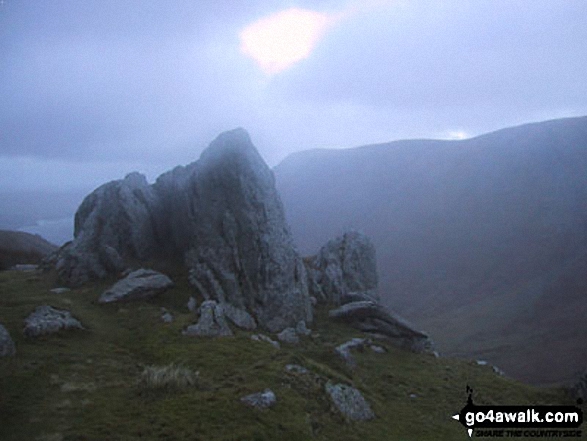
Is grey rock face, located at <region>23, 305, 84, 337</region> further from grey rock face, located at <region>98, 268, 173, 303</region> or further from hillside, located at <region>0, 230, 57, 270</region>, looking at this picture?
hillside, located at <region>0, 230, 57, 270</region>

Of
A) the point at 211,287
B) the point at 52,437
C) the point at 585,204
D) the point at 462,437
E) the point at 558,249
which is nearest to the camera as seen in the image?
the point at 52,437

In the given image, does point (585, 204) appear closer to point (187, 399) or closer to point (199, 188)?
point (199, 188)

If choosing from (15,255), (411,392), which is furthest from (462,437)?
(15,255)

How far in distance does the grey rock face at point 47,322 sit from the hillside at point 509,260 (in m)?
84.4

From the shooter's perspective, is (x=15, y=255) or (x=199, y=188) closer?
(x=199, y=188)

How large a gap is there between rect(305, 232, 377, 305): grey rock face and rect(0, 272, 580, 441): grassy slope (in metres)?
13.0

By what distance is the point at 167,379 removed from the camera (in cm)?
2053

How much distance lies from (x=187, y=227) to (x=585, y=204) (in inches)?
6420

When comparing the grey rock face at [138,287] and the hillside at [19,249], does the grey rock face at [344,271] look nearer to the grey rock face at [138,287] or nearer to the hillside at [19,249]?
the grey rock face at [138,287]

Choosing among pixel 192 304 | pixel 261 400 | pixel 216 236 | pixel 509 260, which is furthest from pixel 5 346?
pixel 509 260

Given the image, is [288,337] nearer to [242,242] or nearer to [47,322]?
[242,242]

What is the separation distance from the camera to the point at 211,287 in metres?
43.9

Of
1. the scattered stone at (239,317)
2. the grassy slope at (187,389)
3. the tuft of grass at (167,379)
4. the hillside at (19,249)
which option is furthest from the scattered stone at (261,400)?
the hillside at (19,249)

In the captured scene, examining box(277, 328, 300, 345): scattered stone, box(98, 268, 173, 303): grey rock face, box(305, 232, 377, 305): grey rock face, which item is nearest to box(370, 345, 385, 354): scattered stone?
box(277, 328, 300, 345): scattered stone
